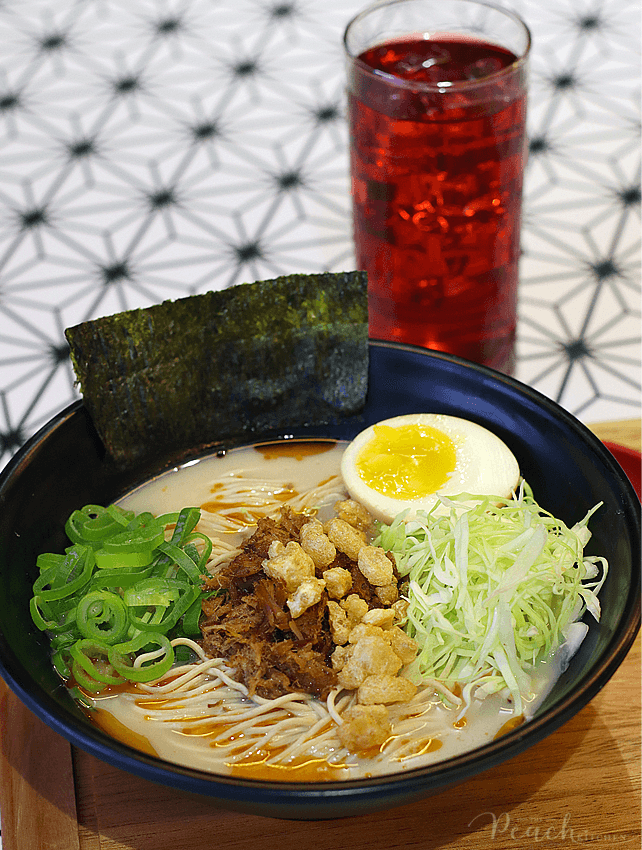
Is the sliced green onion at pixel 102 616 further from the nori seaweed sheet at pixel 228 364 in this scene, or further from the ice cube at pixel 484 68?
the ice cube at pixel 484 68

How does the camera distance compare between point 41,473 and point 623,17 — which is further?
point 623,17

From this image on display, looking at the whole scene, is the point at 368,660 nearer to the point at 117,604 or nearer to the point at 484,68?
the point at 117,604

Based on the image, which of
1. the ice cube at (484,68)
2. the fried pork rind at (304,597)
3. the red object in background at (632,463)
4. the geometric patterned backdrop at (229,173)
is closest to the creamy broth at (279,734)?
the fried pork rind at (304,597)

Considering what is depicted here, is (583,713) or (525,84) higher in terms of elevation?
(525,84)

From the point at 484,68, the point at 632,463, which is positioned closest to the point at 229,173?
the point at 484,68

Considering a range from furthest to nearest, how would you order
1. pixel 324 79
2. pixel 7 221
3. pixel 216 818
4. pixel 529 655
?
1. pixel 324 79
2. pixel 7 221
3. pixel 529 655
4. pixel 216 818

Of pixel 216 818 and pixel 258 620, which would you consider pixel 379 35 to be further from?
pixel 216 818

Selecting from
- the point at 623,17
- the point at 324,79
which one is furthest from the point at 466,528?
the point at 623,17
